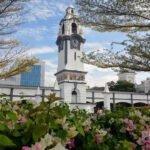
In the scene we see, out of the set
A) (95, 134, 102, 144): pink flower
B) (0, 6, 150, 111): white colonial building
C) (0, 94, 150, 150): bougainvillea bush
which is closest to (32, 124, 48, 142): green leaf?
(0, 94, 150, 150): bougainvillea bush

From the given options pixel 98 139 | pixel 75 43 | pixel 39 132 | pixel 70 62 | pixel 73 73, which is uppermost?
pixel 75 43

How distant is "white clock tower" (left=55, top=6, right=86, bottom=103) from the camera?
30.4m

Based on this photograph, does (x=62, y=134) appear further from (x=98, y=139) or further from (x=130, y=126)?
(x=130, y=126)

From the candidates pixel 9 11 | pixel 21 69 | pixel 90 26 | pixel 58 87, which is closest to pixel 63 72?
pixel 58 87

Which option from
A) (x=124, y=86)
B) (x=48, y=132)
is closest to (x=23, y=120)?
(x=48, y=132)

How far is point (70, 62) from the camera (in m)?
32.2

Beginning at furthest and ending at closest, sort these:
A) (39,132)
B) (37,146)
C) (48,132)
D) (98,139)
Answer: (98,139), (48,132), (39,132), (37,146)

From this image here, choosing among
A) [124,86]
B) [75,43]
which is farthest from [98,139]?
[124,86]

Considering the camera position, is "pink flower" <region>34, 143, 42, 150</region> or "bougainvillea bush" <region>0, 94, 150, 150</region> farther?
"bougainvillea bush" <region>0, 94, 150, 150</region>

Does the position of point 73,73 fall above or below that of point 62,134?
above

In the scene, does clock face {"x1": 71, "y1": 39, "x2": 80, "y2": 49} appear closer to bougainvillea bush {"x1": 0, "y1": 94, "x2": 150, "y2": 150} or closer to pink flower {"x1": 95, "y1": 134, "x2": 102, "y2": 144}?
bougainvillea bush {"x1": 0, "y1": 94, "x2": 150, "y2": 150}

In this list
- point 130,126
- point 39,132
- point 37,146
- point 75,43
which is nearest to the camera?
point 37,146

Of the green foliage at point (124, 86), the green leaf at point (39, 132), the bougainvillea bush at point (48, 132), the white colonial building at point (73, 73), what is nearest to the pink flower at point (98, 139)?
the bougainvillea bush at point (48, 132)

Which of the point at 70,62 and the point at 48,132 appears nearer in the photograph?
the point at 48,132
